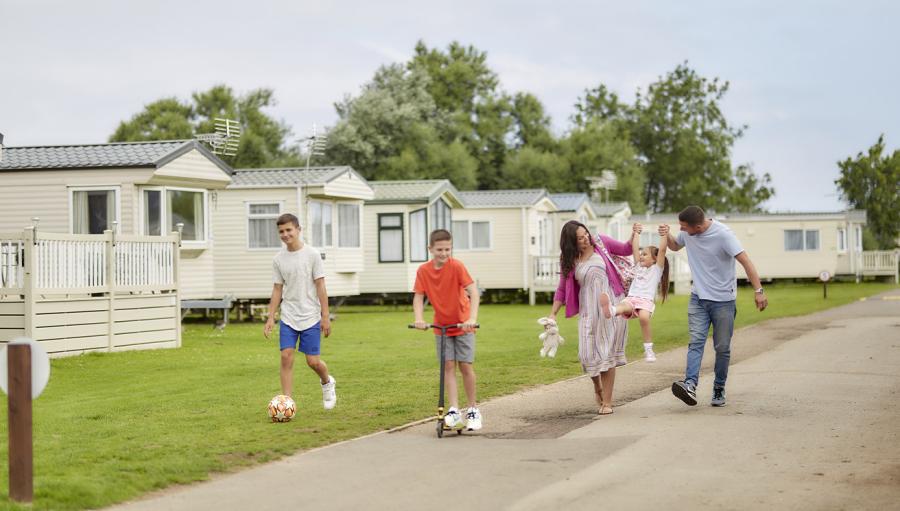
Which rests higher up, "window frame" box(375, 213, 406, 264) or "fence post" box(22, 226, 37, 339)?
"window frame" box(375, 213, 406, 264)

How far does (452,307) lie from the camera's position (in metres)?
9.34

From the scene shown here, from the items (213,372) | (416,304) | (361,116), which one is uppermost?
(361,116)

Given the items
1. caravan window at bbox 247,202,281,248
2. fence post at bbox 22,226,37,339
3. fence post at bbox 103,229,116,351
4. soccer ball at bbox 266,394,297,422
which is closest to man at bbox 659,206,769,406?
soccer ball at bbox 266,394,297,422

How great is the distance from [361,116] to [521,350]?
4389 centimetres

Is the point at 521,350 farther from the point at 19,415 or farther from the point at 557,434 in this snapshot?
the point at 19,415

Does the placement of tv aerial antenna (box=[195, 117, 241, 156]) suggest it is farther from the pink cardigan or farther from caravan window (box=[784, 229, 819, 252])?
caravan window (box=[784, 229, 819, 252])

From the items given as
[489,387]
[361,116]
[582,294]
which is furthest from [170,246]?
[361,116]

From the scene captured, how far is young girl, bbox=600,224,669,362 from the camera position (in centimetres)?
1035

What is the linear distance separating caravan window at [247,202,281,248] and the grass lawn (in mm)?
6898

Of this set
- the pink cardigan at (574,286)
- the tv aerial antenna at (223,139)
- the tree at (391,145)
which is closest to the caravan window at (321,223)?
the tv aerial antenna at (223,139)

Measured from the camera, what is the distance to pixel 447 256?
9.42 metres

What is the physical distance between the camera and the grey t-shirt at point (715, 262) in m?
10.6

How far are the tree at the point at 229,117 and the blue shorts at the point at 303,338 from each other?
50.0m

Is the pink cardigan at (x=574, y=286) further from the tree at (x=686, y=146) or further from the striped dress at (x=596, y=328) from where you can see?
the tree at (x=686, y=146)
